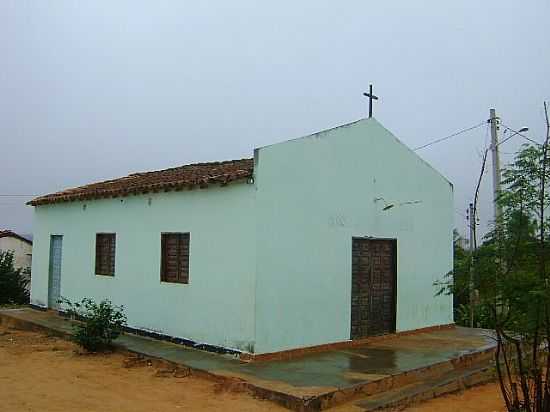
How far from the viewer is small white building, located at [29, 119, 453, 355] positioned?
384 inches

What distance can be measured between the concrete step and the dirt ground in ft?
0.47

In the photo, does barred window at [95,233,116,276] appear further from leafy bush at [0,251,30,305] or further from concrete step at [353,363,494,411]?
concrete step at [353,363,494,411]

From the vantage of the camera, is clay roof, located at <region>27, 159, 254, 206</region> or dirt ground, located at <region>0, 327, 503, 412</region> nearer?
dirt ground, located at <region>0, 327, 503, 412</region>

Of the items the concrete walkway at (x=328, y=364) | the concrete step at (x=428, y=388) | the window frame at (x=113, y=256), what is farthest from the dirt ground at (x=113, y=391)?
the window frame at (x=113, y=256)

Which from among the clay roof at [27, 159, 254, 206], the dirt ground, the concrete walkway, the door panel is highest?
the clay roof at [27, 159, 254, 206]

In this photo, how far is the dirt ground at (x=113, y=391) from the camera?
7.38 meters

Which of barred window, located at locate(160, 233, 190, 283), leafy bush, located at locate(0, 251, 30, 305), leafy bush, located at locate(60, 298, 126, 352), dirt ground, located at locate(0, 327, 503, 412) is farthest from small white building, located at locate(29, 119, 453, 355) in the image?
leafy bush, located at locate(0, 251, 30, 305)

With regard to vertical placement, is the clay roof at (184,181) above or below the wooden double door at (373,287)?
above

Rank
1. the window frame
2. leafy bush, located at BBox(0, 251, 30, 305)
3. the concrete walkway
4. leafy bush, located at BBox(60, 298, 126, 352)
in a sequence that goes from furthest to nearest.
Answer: leafy bush, located at BBox(0, 251, 30, 305) → the window frame → leafy bush, located at BBox(60, 298, 126, 352) → the concrete walkway

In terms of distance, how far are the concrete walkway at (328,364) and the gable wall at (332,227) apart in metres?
0.60

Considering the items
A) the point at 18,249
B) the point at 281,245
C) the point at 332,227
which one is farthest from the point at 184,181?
the point at 18,249

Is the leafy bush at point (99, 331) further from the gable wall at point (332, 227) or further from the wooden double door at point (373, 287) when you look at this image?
the wooden double door at point (373, 287)

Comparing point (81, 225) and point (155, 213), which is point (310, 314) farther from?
point (81, 225)

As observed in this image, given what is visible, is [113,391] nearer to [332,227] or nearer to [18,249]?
[332,227]
